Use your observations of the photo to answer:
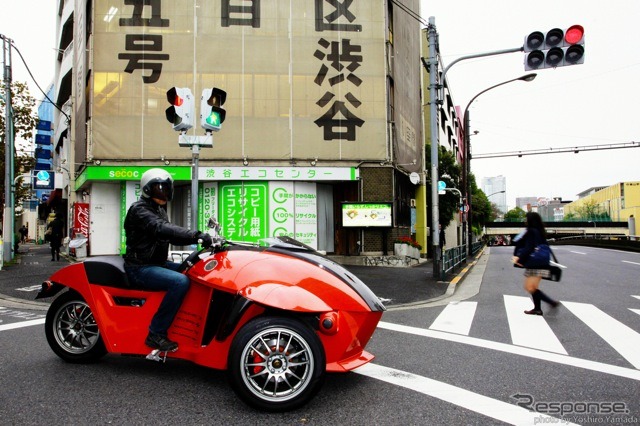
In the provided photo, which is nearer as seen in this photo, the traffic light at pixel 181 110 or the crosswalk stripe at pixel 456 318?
the crosswalk stripe at pixel 456 318

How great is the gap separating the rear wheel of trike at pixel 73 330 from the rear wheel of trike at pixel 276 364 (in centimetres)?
193

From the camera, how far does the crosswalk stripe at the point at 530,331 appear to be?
516 cm

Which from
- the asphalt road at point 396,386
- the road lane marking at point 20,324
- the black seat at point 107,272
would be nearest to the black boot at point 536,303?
the asphalt road at point 396,386

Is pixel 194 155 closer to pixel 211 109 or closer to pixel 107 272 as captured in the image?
pixel 211 109

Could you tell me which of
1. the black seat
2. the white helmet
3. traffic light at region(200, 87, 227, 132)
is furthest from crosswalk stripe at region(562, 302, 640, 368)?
traffic light at region(200, 87, 227, 132)

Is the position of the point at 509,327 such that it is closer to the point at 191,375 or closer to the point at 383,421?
the point at 383,421

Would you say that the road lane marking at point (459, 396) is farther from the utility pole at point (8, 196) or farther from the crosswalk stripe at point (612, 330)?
the utility pole at point (8, 196)

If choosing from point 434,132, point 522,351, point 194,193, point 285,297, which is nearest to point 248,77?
point 434,132

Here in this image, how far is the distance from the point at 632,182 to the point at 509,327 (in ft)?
397

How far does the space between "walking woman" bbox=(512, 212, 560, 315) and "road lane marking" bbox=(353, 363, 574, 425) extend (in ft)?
13.1

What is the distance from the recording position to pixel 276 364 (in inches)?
126

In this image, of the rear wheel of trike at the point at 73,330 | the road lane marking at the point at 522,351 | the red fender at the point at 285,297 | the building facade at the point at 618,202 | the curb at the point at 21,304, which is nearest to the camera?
the red fender at the point at 285,297

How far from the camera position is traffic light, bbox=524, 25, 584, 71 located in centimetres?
881

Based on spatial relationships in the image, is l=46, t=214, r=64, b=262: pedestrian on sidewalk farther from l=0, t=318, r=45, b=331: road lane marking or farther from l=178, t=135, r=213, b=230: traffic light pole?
l=178, t=135, r=213, b=230: traffic light pole
